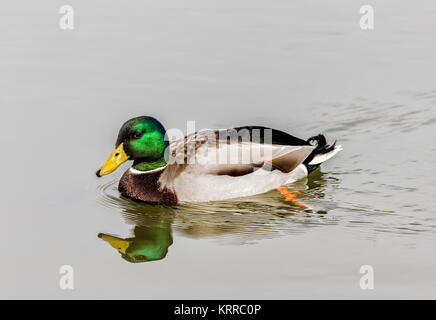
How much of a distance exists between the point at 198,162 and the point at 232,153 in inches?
16.6

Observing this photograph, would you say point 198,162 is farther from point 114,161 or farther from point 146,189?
point 114,161

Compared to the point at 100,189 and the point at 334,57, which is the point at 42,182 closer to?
the point at 100,189

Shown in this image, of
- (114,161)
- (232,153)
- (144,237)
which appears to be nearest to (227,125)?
(232,153)

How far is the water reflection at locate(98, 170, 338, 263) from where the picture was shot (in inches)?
301

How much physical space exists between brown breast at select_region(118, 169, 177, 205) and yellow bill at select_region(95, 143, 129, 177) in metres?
0.29

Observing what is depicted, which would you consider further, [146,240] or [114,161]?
[114,161]

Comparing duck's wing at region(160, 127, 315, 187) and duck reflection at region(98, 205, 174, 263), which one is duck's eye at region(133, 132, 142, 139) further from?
duck reflection at region(98, 205, 174, 263)

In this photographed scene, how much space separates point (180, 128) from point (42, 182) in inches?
79.1

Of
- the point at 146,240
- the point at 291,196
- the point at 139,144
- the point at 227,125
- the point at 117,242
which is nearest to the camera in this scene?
the point at 117,242

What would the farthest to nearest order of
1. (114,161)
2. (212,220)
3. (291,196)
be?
(291,196) → (114,161) → (212,220)

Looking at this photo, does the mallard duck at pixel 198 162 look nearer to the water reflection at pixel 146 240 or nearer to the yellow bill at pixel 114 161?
the yellow bill at pixel 114 161

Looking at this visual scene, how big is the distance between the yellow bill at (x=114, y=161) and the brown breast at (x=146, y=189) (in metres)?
0.29

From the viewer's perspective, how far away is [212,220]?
8.20 metres

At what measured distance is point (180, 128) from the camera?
10.1m
